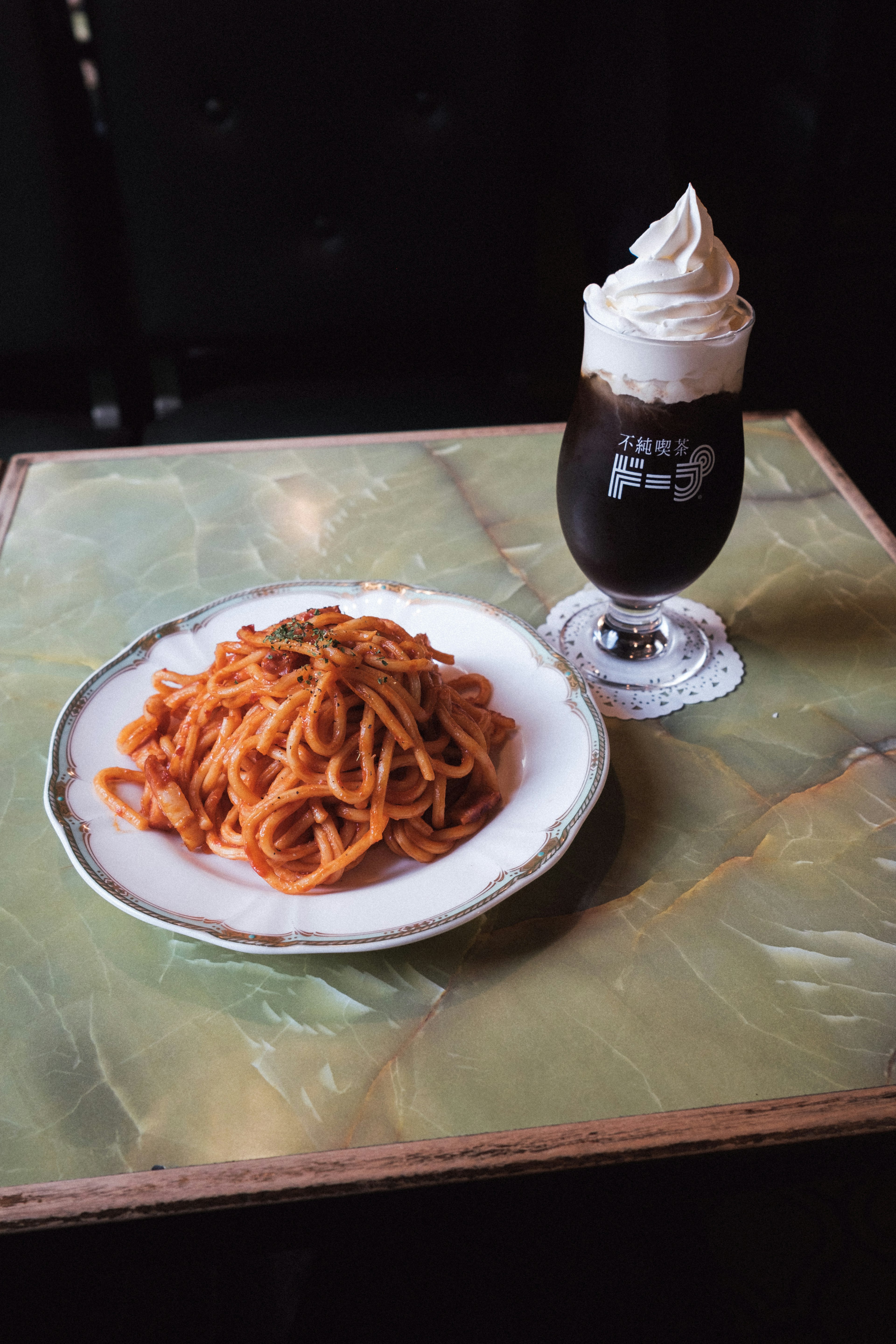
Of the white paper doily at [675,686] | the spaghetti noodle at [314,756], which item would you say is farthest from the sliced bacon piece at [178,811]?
the white paper doily at [675,686]

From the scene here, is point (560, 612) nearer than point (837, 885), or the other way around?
point (837, 885)

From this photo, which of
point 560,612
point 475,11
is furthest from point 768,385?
point 560,612

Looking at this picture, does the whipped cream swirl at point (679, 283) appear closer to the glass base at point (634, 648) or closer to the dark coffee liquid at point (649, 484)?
the dark coffee liquid at point (649, 484)

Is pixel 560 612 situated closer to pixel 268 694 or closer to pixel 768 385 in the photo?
pixel 268 694

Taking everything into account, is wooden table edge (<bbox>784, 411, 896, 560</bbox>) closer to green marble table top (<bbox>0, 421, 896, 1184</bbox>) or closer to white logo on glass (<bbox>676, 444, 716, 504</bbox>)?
green marble table top (<bbox>0, 421, 896, 1184</bbox>)

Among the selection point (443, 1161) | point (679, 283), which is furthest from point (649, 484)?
point (443, 1161)

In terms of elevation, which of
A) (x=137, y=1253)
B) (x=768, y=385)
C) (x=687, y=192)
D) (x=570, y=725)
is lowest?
(x=768, y=385)
